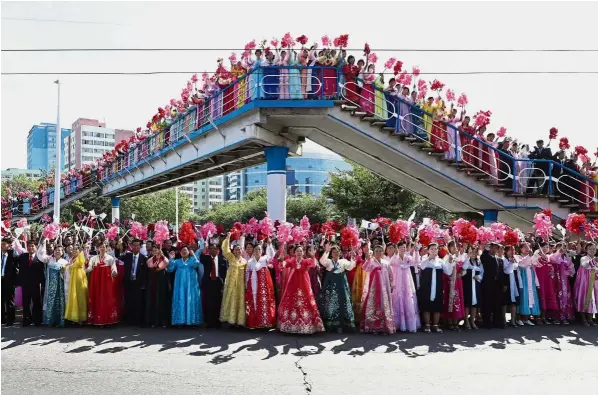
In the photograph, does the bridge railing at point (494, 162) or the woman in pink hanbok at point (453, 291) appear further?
the bridge railing at point (494, 162)

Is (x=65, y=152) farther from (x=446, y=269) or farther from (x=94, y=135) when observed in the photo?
(x=446, y=269)

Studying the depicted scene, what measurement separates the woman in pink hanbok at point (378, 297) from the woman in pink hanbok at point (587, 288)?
3.96m

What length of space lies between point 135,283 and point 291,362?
14.6 feet

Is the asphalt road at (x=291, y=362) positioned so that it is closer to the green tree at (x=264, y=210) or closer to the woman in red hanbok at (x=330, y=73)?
the woman in red hanbok at (x=330, y=73)

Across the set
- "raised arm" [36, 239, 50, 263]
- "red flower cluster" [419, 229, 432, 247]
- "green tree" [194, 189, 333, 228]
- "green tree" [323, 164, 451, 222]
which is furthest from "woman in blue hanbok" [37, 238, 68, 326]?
"green tree" [194, 189, 333, 228]

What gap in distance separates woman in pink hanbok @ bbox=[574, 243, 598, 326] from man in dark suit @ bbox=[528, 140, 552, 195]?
501 cm

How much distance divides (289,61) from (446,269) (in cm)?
815

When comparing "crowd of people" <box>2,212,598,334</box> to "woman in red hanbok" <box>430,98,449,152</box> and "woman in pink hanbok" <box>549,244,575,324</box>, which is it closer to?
"woman in pink hanbok" <box>549,244,575,324</box>

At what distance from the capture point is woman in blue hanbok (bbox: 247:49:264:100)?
50.8 feet

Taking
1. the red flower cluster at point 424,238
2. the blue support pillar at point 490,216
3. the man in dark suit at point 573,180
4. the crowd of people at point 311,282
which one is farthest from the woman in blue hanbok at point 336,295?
the man in dark suit at point 573,180

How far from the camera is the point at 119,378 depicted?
269 inches

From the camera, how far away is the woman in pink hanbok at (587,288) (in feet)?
35.6

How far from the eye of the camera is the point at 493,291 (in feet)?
34.8

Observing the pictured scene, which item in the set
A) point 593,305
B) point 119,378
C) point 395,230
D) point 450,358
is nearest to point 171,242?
point 395,230
